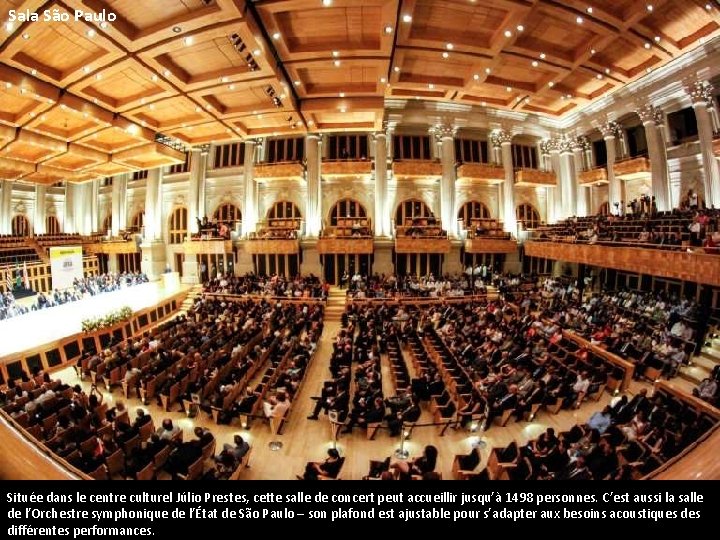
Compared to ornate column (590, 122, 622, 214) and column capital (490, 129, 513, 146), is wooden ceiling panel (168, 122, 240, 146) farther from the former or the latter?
ornate column (590, 122, 622, 214)

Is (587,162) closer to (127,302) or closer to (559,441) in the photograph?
(559,441)

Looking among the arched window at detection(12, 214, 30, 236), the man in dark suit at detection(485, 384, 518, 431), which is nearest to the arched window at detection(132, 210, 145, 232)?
the arched window at detection(12, 214, 30, 236)

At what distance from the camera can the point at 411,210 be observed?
17.9 metres

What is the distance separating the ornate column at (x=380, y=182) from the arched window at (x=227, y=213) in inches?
293

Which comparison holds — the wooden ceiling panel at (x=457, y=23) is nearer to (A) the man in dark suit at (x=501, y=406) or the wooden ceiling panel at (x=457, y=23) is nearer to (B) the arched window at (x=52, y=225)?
(A) the man in dark suit at (x=501, y=406)

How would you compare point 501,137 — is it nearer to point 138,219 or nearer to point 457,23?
point 457,23

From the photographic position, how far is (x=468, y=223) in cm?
1803

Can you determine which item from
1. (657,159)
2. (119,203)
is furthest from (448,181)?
(119,203)

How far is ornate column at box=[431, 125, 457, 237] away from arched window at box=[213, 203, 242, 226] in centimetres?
1071

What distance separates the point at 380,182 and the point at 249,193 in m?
6.75

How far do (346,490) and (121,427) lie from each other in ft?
16.4

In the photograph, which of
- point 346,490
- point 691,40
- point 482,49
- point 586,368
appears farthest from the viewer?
point 691,40

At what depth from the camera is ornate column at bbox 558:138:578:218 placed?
1844 cm

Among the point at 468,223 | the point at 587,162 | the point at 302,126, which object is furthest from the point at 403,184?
the point at 587,162
